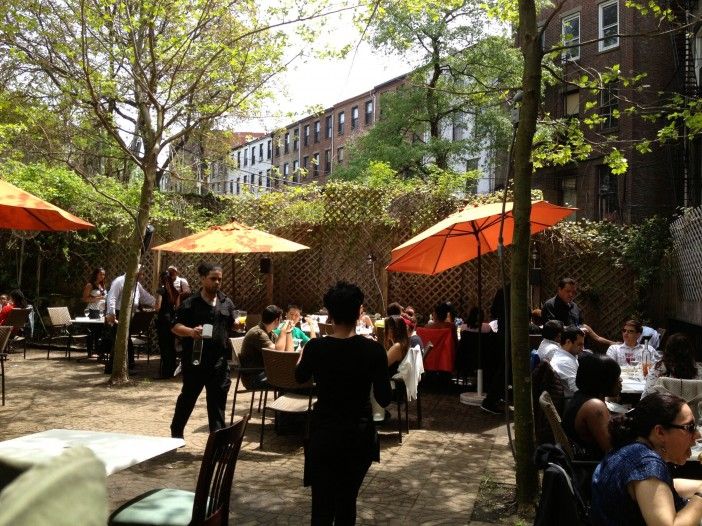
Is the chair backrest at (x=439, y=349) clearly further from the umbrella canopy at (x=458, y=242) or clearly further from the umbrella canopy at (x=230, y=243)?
the umbrella canopy at (x=230, y=243)

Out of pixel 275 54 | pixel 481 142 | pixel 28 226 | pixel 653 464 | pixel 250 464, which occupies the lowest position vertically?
pixel 250 464

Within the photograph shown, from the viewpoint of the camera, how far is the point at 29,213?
6.59 metres

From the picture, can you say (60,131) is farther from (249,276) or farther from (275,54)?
(275,54)

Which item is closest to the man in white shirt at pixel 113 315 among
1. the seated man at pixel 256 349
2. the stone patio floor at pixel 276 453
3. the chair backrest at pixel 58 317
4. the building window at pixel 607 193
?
the stone patio floor at pixel 276 453

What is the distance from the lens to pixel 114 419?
25.8 ft

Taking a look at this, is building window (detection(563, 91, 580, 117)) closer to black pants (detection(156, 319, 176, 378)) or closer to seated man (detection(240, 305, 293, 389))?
black pants (detection(156, 319, 176, 378))

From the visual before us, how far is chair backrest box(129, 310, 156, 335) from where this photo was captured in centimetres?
1180

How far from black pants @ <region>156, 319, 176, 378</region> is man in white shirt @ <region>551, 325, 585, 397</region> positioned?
675 cm

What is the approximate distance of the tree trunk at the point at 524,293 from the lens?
4832mm

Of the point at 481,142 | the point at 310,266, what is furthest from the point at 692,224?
the point at 481,142

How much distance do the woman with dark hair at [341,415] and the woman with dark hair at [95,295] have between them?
9.97 m

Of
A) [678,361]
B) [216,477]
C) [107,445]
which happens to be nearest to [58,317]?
[107,445]

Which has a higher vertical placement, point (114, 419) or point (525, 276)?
point (525, 276)

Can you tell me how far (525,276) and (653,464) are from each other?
93.5 inches
